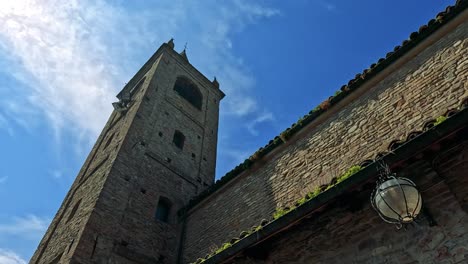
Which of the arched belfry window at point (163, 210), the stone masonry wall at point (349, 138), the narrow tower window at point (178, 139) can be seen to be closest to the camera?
the stone masonry wall at point (349, 138)

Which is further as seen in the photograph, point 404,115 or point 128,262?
point 128,262

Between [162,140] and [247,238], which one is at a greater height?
[162,140]

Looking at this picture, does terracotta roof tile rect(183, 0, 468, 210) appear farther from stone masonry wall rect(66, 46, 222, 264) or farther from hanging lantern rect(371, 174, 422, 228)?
hanging lantern rect(371, 174, 422, 228)

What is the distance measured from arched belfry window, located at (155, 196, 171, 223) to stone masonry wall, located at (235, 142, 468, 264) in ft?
21.1

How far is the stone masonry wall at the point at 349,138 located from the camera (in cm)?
568

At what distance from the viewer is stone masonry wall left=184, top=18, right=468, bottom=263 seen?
18.6ft

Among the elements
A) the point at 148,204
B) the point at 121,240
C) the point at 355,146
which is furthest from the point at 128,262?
the point at 355,146

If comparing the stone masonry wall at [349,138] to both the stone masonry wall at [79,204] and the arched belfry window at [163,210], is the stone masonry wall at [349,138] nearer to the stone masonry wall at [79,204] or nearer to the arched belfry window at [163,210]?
the arched belfry window at [163,210]

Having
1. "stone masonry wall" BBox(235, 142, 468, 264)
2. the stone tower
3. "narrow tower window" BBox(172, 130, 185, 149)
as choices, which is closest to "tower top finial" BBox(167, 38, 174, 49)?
the stone tower

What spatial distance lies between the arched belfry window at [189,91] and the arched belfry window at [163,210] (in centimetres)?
678

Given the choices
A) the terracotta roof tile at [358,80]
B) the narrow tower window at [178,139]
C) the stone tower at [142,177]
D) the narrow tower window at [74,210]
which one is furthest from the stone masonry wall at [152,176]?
the terracotta roof tile at [358,80]

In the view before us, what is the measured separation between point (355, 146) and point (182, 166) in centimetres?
755

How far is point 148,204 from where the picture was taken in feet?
33.6

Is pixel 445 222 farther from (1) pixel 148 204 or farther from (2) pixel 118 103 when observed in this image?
(2) pixel 118 103
